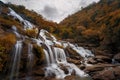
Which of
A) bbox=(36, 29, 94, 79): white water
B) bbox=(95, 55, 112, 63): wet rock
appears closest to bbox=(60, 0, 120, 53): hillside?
bbox=(95, 55, 112, 63): wet rock

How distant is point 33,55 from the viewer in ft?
108

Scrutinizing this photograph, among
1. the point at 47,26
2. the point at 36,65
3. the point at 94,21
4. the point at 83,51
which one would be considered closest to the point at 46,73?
the point at 36,65

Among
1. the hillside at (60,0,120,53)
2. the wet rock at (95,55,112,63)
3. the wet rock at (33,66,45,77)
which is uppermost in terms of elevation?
the hillside at (60,0,120,53)

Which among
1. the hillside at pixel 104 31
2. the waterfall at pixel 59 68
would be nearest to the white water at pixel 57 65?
the waterfall at pixel 59 68

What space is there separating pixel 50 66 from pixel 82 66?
6.43m

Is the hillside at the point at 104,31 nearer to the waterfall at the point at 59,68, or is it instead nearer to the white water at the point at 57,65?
the white water at the point at 57,65

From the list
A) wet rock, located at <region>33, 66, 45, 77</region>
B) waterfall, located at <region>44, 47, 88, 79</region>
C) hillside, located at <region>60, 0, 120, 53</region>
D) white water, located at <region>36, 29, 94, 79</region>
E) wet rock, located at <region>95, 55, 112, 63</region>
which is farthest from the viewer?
hillside, located at <region>60, 0, 120, 53</region>

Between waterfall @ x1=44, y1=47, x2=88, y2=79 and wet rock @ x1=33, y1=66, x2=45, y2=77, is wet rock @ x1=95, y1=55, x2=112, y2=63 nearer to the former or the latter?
waterfall @ x1=44, y1=47, x2=88, y2=79

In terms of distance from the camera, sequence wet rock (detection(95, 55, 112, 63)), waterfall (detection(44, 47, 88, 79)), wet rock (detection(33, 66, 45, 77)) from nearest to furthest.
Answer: wet rock (detection(33, 66, 45, 77)), waterfall (detection(44, 47, 88, 79)), wet rock (detection(95, 55, 112, 63))

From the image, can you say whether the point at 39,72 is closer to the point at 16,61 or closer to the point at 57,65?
the point at 16,61

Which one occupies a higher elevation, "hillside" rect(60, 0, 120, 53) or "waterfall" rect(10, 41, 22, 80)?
"hillside" rect(60, 0, 120, 53)

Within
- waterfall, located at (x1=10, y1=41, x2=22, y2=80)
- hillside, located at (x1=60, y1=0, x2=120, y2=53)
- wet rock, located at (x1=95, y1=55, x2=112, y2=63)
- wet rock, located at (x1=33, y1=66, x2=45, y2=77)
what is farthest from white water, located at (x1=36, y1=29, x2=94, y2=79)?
hillside, located at (x1=60, y1=0, x2=120, y2=53)

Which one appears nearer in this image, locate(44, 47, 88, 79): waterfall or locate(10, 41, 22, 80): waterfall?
locate(10, 41, 22, 80): waterfall

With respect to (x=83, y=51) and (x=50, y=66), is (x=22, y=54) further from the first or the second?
(x=83, y=51)
